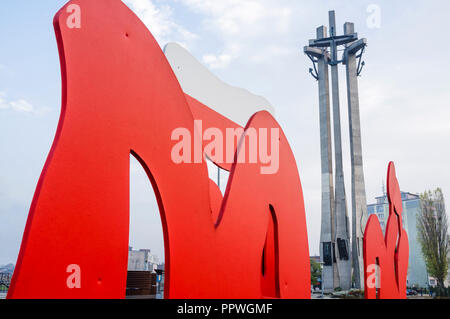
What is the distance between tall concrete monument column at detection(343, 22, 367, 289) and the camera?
2136 cm

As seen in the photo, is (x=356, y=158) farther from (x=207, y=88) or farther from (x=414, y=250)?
(x=414, y=250)

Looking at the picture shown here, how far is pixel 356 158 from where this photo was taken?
22.5 metres

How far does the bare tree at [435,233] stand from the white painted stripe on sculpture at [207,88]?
19.8 m

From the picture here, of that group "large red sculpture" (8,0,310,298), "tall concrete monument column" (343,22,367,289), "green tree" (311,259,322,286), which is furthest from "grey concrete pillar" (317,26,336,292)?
"green tree" (311,259,322,286)

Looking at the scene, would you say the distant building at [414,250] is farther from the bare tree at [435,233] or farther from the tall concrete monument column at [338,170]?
the tall concrete monument column at [338,170]

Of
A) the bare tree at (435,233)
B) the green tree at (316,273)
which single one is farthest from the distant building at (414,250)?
the bare tree at (435,233)

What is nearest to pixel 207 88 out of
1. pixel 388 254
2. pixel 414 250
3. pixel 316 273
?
pixel 388 254

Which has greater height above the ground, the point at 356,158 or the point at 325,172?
the point at 356,158

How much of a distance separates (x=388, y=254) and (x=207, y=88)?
5466mm

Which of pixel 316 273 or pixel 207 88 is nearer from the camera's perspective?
pixel 207 88

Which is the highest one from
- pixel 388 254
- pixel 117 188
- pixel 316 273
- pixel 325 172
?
pixel 325 172

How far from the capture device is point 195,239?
4.60 meters

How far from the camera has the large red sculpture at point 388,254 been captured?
7.64 m

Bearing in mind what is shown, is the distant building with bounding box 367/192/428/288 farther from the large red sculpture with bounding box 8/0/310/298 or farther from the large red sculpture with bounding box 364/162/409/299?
the large red sculpture with bounding box 8/0/310/298
